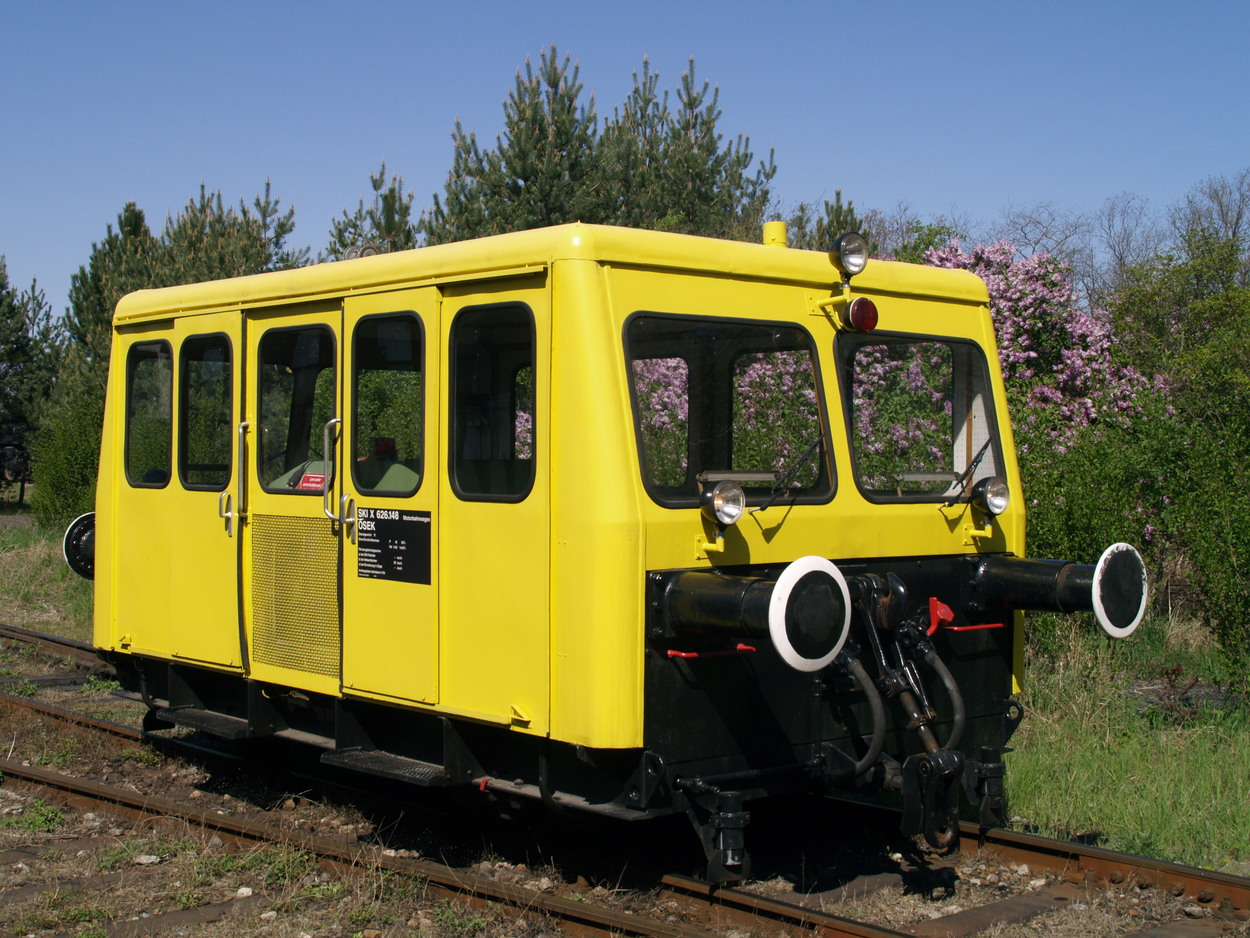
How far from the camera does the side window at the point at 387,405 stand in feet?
17.8

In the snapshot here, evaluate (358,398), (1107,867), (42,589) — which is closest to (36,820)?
(358,398)

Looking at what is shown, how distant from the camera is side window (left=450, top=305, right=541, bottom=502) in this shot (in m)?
5.00

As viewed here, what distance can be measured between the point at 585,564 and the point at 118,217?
2761 cm

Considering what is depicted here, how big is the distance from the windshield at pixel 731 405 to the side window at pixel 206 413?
2524mm

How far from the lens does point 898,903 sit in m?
5.13

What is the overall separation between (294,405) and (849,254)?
2.71 meters

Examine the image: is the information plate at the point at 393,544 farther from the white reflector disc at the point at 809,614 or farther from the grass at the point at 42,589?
the grass at the point at 42,589

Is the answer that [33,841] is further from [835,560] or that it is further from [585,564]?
[835,560]

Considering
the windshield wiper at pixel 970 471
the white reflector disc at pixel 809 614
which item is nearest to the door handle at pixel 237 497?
the white reflector disc at pixel 809 614

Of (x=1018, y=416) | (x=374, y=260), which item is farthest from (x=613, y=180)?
(x=374, y=260)

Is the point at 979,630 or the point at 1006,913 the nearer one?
the point at 1006,913

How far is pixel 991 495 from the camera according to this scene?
5.77m

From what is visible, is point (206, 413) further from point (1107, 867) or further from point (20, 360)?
point (20, 360)

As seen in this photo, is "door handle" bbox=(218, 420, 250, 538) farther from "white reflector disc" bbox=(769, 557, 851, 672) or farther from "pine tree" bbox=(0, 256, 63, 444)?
"pine tree" bbox=(0, 256, 63, 444)
